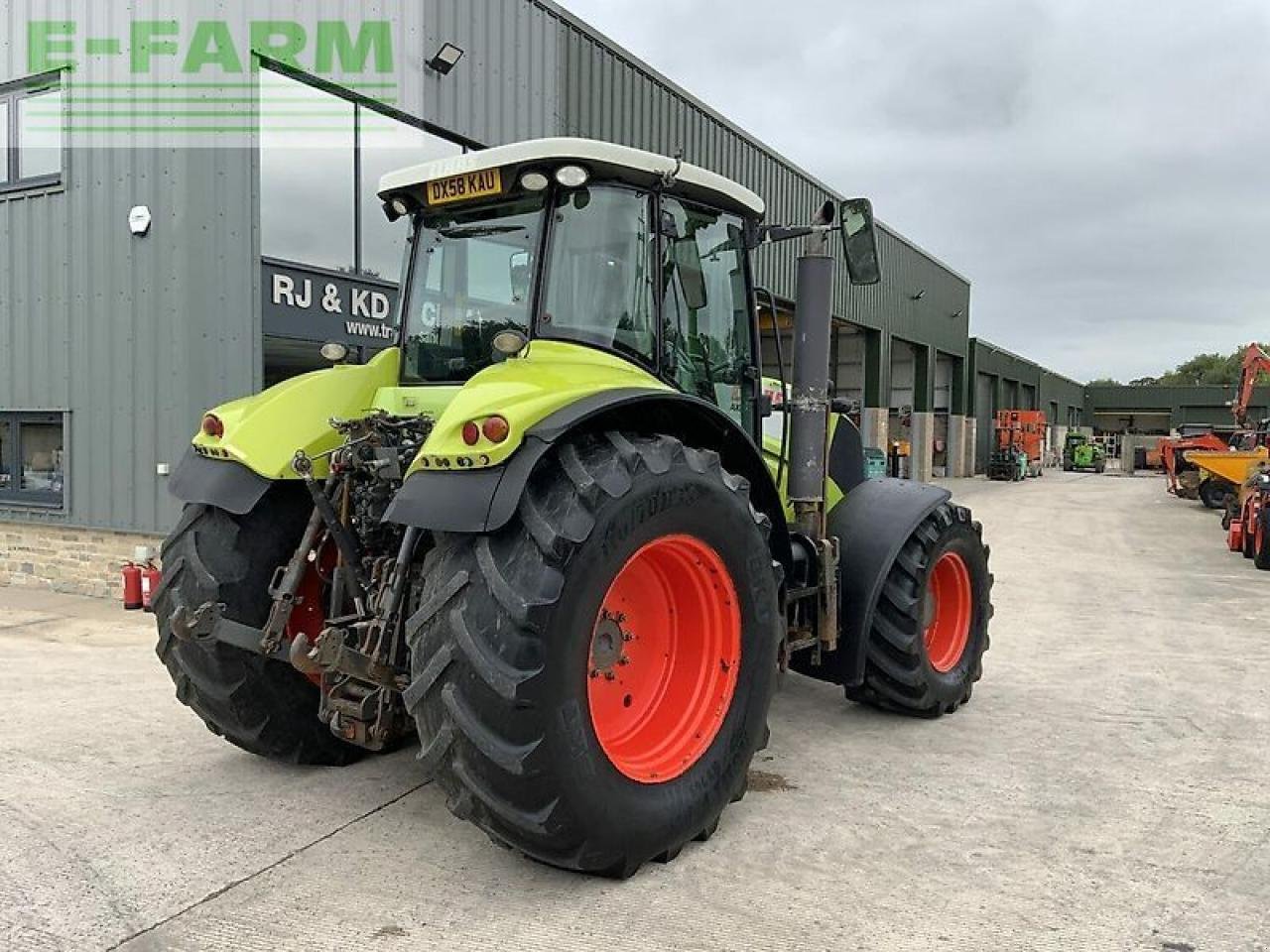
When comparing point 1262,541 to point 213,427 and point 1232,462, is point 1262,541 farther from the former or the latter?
point 213,427

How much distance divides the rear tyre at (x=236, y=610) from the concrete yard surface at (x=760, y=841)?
0.29 m

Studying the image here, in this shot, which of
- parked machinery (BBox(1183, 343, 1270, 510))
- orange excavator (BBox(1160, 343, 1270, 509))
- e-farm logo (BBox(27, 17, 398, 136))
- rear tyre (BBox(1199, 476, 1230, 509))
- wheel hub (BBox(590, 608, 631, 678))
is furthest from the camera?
rear tyre (BBox(1199, 476, 1230, 509))

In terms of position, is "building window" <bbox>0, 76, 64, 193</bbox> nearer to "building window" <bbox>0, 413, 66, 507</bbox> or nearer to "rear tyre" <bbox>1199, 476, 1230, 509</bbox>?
"building window" <bbox>0, 413, 66, 507</bbox>

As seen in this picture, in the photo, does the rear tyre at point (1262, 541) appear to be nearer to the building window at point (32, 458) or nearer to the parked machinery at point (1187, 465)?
the parked machinery at point (1187, 465)

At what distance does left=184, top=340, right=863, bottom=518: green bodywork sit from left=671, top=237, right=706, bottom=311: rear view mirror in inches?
19.3

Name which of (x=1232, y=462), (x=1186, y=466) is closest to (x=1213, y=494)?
(x=1186, y=466)

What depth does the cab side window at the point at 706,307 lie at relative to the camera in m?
4.04

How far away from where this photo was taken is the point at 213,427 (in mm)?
4016

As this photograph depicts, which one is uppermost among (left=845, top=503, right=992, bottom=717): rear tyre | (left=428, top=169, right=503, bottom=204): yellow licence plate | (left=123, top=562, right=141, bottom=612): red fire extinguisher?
(left=428, top=169, right=503, bottom=204): yellow licence plate

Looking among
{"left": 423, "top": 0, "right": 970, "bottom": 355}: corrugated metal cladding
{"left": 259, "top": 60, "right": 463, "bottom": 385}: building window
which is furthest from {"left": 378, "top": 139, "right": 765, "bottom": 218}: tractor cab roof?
{"left": 423, "top": 0, "right": 970, "bottom": 355}: corrugated metal cladding

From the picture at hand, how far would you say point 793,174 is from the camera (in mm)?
19547

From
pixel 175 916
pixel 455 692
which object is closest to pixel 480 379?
pixel 455 692

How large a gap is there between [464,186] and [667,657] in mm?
2043

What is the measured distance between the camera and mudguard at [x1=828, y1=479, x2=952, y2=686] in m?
4.65
